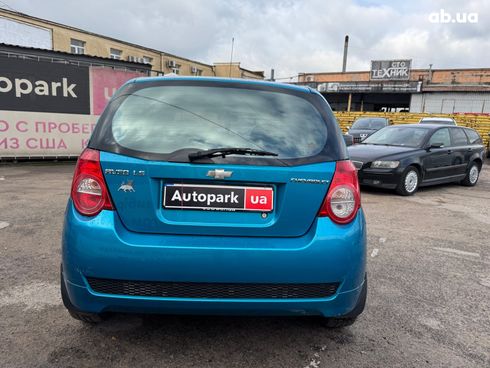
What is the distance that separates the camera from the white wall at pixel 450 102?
109 feet

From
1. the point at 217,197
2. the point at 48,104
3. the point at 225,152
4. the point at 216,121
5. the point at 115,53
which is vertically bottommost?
the point at 217,197

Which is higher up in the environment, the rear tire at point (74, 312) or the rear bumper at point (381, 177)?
the rear bumper at point (381, 177)

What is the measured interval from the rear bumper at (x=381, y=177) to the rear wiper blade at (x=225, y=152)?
5.99 m

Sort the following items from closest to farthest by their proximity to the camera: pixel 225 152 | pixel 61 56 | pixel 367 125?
pixel 225 152, pixel 61 56, pixel 367 125

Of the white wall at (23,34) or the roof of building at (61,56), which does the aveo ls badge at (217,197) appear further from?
the white wall at (23,34)

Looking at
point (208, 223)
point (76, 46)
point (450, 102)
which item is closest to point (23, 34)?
point (76, 46)

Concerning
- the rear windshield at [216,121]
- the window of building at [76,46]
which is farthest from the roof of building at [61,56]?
the window of building at [76,46]

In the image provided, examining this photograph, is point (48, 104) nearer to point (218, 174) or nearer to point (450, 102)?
point (218, 174)

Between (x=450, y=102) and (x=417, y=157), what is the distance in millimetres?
31093

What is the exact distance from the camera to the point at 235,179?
2020mm

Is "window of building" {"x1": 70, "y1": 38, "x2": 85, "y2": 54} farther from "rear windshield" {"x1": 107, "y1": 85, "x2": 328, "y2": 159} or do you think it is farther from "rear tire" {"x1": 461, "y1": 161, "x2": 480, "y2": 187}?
"rear windshield" {"x1": 107, "y1": 85, "x2": 328, "y2": 159}

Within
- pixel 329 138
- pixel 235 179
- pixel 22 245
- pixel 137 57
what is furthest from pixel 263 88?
pixel 137 57

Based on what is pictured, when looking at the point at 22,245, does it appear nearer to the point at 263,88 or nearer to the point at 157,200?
the point at 157,200

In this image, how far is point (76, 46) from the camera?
28.0 m
